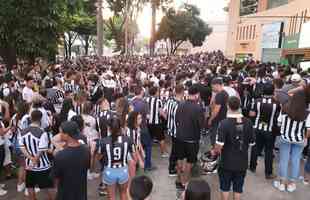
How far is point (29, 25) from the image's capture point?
36.5 ft

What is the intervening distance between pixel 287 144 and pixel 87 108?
3687 mm

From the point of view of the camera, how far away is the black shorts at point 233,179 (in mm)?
4477

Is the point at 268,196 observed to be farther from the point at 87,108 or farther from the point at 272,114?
the point at 87,108

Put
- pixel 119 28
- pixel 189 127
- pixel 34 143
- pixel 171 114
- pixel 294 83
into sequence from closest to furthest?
1. pixel 34 143
2. pixel 189 127
3. pixel 171 114
4. pixel 294 83
5. pixel 119 28

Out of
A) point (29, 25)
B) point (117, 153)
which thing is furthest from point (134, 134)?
point (29, 25)

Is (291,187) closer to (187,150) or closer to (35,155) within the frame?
(187,150)

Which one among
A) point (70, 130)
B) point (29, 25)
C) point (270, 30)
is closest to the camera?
point (70, 130)

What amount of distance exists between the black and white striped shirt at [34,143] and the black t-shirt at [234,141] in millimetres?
2575

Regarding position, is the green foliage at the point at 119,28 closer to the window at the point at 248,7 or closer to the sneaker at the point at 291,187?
the window at the point at 248,7

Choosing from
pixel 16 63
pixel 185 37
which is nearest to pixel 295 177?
pixel 16 63

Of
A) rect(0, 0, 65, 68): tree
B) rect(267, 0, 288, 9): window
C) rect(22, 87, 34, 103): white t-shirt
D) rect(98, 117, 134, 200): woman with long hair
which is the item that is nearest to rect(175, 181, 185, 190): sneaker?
rect(98, 117, 134, 200): woman with long hair

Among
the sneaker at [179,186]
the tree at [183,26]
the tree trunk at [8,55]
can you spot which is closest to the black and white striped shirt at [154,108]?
the sneaker at [179,186]

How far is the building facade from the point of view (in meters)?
21.3

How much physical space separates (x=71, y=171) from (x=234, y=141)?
2.32m
